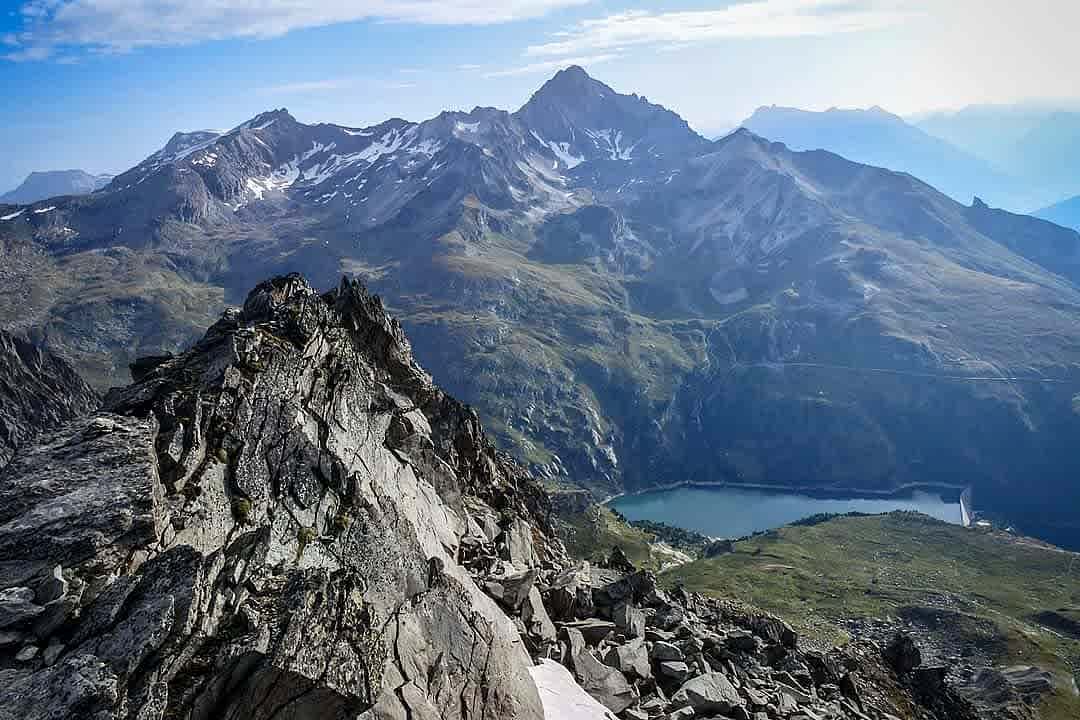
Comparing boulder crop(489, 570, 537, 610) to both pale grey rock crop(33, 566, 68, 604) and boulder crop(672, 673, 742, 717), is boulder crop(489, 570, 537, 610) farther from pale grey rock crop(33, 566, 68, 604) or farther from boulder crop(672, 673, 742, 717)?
pale grey rock crop(33, 566, 68, 604)

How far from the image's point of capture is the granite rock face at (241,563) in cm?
1755

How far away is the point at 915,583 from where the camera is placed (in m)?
166

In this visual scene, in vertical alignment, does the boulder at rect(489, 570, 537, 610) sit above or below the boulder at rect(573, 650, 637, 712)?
above

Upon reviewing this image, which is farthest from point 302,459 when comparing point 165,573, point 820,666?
point 820,666

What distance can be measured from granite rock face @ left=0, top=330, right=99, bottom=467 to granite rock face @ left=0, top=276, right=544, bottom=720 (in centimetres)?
11997

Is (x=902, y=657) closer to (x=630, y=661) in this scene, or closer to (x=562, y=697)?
(x=630, y=661)

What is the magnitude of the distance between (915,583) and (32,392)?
206 meters

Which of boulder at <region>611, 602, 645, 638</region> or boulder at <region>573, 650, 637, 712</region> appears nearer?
boulder at <region>573, 650, 637, 712</region>

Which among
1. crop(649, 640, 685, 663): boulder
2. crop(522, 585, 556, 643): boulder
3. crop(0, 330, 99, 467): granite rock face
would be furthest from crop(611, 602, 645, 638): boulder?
crop(0, 330, 99, 467): granite rock face

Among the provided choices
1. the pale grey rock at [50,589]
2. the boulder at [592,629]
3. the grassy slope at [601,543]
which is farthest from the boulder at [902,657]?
the grassy slope at [601,543]

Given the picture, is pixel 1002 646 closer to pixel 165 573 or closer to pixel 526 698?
pixel 526 698

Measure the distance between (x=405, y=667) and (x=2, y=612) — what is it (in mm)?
10837

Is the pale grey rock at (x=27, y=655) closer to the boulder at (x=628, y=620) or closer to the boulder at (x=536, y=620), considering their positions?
the boulder at (x=536, y=620)

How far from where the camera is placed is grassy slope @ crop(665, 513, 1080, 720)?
12812 cm
